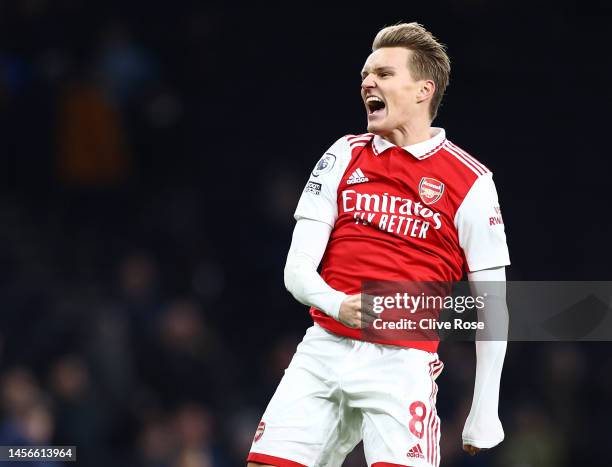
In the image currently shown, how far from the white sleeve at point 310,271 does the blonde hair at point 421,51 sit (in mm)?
621

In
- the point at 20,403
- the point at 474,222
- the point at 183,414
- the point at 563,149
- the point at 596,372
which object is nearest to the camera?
the point at 474,222

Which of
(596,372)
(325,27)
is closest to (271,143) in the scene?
(325,27)

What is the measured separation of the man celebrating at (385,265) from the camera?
157 inches

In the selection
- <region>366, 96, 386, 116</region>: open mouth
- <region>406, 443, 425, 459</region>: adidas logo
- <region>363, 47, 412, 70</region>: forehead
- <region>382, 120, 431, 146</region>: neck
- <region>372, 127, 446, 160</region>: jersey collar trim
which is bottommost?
<region>406, 443, 425, 459</region>: adidas logo

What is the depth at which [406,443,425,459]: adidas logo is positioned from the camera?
3.91 metres

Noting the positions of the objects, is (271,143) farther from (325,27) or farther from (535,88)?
(535,88)

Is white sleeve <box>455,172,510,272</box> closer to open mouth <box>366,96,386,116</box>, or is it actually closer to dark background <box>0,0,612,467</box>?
open mouth <box>366,96,386,116</box>

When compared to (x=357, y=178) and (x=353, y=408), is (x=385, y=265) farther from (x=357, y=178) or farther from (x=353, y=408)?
(x=353, y=408)

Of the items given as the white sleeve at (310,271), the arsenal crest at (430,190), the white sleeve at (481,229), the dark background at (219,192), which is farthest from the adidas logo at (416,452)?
the dark background at (219,192)

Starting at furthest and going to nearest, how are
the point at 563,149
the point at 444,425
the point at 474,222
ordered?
the point at 563,149, the point at 444,425, the point at 474,222

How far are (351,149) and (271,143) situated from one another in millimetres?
4985

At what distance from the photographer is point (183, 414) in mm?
7246

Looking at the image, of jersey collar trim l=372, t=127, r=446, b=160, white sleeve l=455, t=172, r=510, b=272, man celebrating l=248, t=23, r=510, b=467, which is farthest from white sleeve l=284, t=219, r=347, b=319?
white sleeve l=455, t=172, r=510, b=272

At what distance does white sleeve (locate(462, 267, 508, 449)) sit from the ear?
0.67 meters
